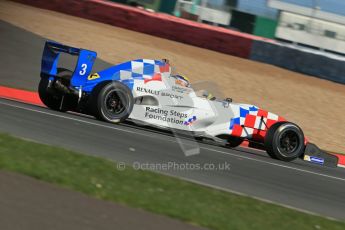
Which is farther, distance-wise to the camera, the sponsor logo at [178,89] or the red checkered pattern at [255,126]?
the red checkered pattern at [255,126]

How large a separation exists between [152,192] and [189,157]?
2737 millimetres

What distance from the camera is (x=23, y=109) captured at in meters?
10.9

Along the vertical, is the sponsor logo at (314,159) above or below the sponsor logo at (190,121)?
below

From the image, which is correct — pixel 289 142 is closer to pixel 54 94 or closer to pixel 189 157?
pixel 189 157

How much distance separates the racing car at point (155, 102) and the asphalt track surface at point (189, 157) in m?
0.25

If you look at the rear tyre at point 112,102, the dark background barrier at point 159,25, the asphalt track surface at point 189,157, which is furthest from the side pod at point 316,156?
the dark background barrier at point 159,25

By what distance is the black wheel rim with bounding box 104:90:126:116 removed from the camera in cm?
1011

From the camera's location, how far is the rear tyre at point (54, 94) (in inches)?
415

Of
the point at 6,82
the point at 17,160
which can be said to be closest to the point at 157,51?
the point at 6,82

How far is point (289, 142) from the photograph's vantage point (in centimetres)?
1082

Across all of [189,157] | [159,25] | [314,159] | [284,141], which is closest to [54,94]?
[189,157]

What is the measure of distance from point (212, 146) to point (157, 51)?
1251 cm

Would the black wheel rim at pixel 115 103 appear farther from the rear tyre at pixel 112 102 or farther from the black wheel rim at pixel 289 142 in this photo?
the black wheel rim at pixel 289 142

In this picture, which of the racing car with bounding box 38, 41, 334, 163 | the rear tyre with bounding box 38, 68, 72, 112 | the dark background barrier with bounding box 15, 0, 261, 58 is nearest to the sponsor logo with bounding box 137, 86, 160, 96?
the racing car with bounding box 38, 41, 334, 163
